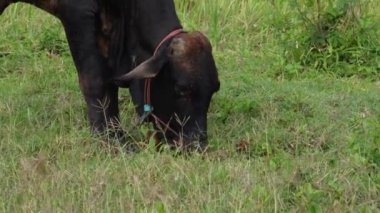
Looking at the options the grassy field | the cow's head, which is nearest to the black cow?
the cow's head

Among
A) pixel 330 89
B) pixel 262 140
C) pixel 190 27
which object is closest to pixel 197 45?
pixel 262 140

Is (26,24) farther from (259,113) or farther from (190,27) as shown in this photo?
(259,113)

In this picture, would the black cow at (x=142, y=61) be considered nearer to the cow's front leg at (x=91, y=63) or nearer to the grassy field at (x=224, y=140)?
the cow's front leg at (x=91, y=63)

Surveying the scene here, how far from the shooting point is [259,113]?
5.71 meters

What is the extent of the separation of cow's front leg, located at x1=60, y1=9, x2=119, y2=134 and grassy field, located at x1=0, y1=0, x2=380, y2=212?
0.15 m

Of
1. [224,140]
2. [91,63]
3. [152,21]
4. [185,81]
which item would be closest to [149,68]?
[185,81]

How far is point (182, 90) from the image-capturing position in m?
4.83

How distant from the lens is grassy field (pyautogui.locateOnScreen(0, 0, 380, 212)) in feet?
12.9

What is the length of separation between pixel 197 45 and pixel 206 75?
18 centimetres

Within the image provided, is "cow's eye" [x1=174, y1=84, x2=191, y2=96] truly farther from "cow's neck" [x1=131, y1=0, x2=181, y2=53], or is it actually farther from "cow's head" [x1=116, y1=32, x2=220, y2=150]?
"cow's neck" [x1=131, y1=0, x2=181, y2=53]

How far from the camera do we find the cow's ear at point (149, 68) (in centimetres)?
482

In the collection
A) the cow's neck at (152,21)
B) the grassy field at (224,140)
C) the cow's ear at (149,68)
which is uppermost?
the cow's neck at (152,21)

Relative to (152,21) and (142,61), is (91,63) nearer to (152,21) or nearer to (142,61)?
(142,61)

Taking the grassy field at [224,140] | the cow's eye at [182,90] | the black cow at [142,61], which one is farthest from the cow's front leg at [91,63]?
the cow's eye at [182,90]
